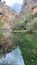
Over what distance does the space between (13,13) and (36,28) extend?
51172mm

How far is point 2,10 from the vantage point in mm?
97125

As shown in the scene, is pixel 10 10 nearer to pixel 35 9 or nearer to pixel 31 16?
pixel 35 9

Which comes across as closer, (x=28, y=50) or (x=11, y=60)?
(x=11, y=60)

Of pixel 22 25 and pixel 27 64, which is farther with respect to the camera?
pixel 22 25

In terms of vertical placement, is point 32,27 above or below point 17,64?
below

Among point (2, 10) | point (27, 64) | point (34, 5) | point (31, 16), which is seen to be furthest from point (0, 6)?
point (27, 64)

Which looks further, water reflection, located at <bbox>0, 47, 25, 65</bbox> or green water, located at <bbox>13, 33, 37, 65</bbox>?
green water, located at <bbox>13, 33, 37, 65</bbox>

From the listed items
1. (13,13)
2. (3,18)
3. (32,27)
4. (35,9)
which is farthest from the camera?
(13,13)

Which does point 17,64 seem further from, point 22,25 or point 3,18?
point 3,18

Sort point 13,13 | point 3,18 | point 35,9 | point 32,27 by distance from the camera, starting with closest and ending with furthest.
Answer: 1. point 32,27
2. point 35,9
3. point 3,18
4. point 13,13

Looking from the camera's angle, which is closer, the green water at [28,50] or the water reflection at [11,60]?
the water reflection at [11,60]

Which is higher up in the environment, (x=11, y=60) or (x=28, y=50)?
(x=11, y=60)

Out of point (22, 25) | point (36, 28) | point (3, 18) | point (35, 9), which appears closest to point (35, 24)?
point (36, 28)

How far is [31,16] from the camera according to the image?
59.8m
